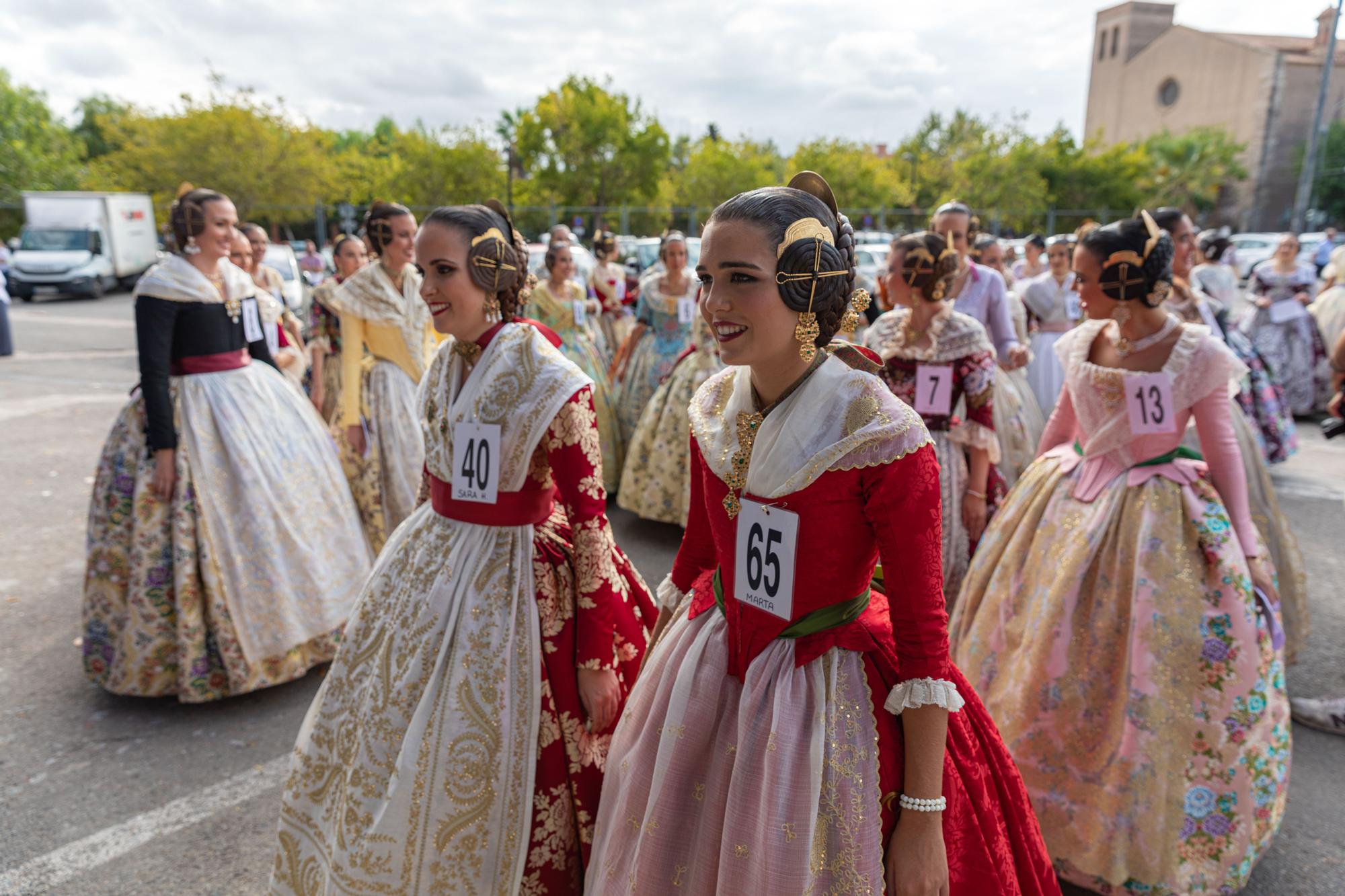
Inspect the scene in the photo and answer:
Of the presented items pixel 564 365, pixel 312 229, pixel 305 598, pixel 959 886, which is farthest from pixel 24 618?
pixel 312 229

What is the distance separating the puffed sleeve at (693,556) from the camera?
1.86 m

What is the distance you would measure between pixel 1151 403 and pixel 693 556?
1681 millimetres

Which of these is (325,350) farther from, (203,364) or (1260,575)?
(1260,575)

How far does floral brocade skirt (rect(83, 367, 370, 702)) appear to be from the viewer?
361cm

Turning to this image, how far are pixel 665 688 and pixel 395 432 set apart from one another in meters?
3.38

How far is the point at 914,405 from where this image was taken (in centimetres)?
358

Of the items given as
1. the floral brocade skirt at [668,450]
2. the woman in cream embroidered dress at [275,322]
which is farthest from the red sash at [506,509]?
the floral brocade skirt at [668,450]

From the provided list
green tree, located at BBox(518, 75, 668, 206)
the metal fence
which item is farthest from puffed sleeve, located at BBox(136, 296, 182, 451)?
green tree, located at BBox(518, 75, 668, 206)

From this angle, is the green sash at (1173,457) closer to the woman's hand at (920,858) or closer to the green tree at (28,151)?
the woman's hand at (920,858)

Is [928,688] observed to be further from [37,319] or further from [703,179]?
[703,179]

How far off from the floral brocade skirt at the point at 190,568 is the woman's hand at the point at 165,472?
0.04 meters

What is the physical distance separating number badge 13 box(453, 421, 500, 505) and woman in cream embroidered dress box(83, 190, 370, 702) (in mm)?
1924

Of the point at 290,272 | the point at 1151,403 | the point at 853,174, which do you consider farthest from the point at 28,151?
the point at 1151,403

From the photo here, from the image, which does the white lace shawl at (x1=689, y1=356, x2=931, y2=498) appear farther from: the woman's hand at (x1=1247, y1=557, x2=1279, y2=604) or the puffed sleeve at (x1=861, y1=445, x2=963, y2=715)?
the woman's hand at (x1=1247, y1=557, x2=1279, y2=604)
